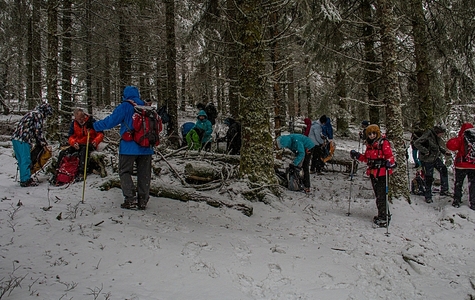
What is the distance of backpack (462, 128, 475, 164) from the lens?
7.82 meters

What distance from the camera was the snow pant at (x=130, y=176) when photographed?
5.52 m

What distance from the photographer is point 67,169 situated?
7.06 meters

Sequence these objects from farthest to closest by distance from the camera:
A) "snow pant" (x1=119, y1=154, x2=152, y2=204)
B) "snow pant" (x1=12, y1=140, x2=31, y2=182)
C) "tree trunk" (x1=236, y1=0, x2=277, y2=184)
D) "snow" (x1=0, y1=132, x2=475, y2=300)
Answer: "tree trunk" (x1=236, y1=0, x2=277, y2=184) < "snow pant" (x1=12, y1=140, x2=31, y2=182) < "snow pant" (x1=119, y1=154, x2=152, y2=204) < "snow" (x1=0, y1=132, x2=475, y2=300)

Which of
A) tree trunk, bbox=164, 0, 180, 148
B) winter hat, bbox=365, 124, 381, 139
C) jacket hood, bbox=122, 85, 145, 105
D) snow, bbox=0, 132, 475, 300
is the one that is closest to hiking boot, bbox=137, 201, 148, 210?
snow, bbox=0, 132, 475, 300

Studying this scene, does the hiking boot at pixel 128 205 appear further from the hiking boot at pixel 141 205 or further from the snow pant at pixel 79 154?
the snow pant at pixel 79 154

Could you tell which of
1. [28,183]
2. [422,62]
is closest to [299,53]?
[422,62]

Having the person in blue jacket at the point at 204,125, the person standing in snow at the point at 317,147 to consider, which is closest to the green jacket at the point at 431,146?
the person standing in snow at the point at 317,147

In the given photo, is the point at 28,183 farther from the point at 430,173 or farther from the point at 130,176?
the point at 430,173

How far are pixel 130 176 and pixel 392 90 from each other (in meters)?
6.29

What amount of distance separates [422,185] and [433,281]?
522cm

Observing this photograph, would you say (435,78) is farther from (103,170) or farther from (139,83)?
(139,83)

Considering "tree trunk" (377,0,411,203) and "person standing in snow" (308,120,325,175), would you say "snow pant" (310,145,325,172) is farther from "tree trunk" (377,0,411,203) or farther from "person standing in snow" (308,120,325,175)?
"tree trunk" (377,0,411,203)

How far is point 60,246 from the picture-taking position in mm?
3980

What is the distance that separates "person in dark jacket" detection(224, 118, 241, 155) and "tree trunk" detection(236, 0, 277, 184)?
2.57 m
